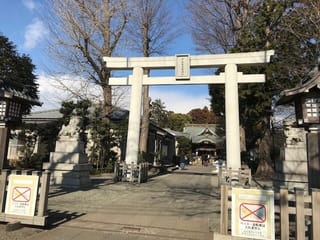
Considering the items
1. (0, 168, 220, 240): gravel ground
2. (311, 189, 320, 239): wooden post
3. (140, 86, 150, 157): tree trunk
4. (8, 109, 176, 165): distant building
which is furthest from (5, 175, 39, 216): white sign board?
(140, 86, 150, 157): tree trunk

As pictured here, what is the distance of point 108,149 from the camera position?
2058 centimetres

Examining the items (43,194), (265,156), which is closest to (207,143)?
(265,156)

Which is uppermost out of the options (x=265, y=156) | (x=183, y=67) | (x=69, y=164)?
(x=183, y=67)

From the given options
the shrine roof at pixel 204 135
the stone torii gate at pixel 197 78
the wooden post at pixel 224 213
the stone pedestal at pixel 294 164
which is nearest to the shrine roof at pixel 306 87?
the wooden post at pixel 224 213

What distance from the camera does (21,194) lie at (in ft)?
19.2

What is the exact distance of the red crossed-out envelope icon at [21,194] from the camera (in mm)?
5816

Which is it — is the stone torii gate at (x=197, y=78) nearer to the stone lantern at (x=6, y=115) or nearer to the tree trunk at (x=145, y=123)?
the tree trunk at (x=145, y=123)

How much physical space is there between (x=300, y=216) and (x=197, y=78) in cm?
1108

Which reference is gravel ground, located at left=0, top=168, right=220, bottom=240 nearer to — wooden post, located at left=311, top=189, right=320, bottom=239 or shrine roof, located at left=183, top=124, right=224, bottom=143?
wooden post, located at left=311, top=189, right=320, bottom=239

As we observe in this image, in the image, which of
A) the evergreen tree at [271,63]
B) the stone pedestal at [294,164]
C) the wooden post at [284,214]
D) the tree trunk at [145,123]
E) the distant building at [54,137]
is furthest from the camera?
the distant building at [54,137]

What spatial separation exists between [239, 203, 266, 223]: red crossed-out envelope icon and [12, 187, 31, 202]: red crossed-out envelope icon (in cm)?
404

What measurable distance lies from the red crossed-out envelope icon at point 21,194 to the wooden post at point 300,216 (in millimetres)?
4830

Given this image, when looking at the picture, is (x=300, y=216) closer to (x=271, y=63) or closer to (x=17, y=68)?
(x=271, y=63)

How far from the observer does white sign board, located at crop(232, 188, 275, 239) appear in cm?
465
